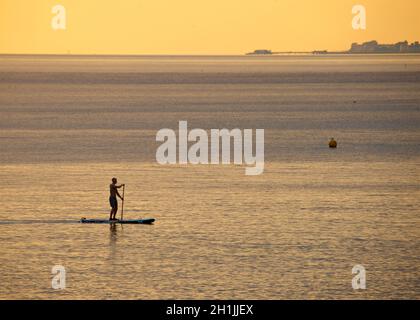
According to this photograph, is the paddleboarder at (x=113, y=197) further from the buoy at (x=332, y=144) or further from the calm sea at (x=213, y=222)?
the buoy at (x=332, y=144)

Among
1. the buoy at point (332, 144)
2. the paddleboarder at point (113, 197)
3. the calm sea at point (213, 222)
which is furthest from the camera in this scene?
the buoy at point (332, 144)

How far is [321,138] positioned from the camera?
384ft

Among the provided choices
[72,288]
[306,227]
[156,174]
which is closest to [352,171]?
[156,174]

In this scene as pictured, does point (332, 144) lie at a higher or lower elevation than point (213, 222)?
higher

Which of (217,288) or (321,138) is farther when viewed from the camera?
(321,138)

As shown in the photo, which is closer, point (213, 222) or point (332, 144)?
point (213, 222)

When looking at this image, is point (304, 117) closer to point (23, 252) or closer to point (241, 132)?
point (241, 132)

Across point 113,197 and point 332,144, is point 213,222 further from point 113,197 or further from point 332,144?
point 332,144

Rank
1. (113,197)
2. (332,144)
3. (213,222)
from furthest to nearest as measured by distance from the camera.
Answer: (332,144), (213,222), (113,197)

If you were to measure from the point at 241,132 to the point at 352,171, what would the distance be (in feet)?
139

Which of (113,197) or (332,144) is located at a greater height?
(332,144)

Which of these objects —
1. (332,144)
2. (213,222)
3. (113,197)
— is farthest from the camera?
(332,144)

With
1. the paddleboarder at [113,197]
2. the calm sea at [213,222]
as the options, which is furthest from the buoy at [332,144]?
the paddleboarder at [113,197]

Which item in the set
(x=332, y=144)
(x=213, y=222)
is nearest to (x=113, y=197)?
(x=213, y=222)
